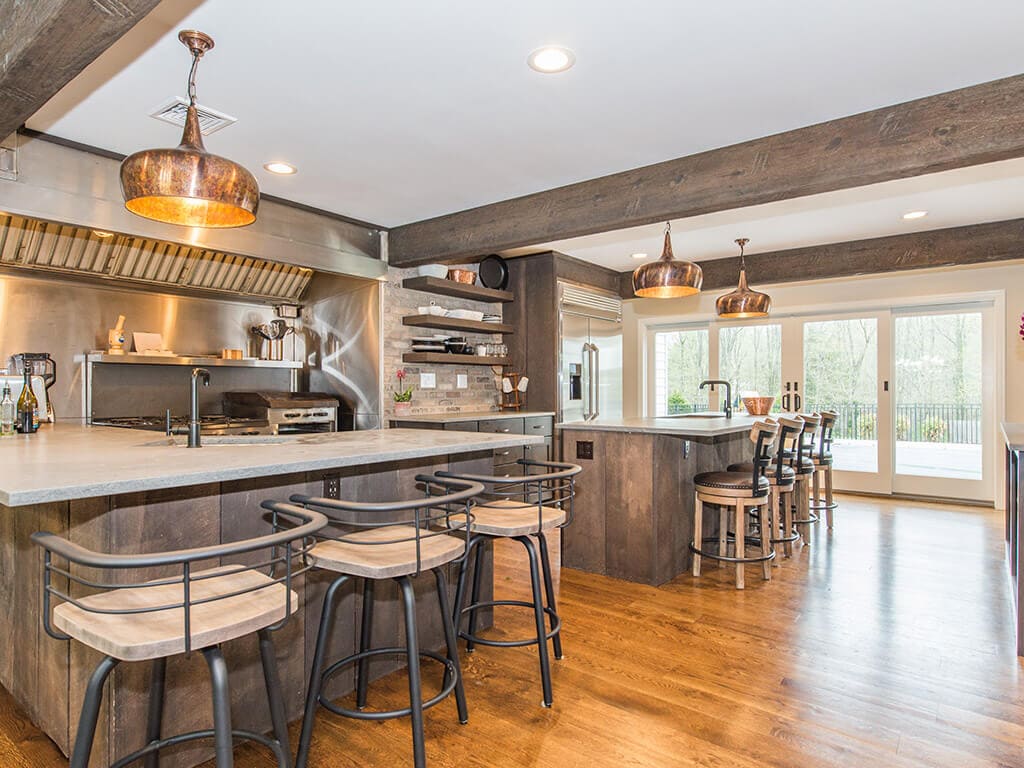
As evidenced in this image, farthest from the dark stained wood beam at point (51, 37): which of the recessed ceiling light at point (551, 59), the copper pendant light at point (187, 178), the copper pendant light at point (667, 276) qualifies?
the copper pendant light at point (667, 276)

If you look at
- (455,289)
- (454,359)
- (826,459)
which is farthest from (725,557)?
(455,289)

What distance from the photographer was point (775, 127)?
10.1 feet

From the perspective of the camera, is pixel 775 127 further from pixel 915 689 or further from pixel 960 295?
pixel 960 295

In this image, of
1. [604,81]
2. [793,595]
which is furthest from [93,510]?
[793,595]

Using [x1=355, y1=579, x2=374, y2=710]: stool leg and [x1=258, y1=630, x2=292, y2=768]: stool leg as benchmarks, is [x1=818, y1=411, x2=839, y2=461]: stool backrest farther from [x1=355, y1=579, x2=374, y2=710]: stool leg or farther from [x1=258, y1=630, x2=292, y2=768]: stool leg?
[x1=258, y1=630, x2=292, y2=768]: stool leg

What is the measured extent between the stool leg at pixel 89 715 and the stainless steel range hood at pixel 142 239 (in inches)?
111

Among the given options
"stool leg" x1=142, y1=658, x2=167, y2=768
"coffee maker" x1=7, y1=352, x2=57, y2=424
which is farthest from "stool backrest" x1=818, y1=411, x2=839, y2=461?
"coffee maker" x1=7, y1=352, x2=57, y2=424

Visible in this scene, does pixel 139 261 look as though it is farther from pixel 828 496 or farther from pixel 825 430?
pixel 828 496

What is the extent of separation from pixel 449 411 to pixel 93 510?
389 cm

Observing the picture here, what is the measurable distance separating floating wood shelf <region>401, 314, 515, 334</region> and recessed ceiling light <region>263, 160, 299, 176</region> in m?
1.62

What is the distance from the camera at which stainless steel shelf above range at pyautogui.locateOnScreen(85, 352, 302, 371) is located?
4062 millimetres

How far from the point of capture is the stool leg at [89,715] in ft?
4.22

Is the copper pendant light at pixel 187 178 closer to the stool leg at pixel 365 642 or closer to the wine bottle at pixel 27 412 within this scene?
the stool leg at pixel 365 642

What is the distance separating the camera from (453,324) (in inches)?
210
